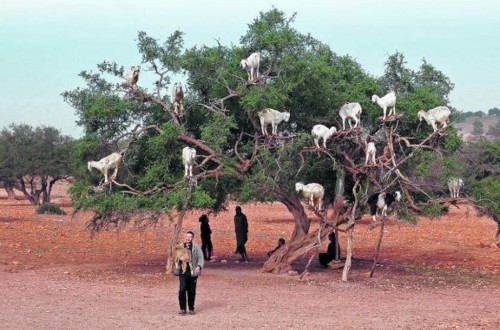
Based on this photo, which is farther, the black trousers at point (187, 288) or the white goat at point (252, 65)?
the white goat at point (252, 65)

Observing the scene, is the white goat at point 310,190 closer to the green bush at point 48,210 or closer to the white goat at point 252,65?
the white goat at point 252,65

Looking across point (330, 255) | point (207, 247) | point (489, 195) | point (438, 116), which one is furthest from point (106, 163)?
point (489, 195)

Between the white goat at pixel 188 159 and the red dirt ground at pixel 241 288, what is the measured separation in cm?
263

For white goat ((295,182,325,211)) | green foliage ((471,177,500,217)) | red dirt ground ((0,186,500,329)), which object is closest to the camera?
red dirt ground ((0,186,500,329))

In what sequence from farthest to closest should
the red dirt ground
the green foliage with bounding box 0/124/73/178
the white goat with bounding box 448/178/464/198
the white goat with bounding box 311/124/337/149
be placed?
the green foliage with bounding box 0/124/73/178, the white goat with bounding box 448/178/464/198, the white goat with bounding box 311/124/337/149, the red dirt ground

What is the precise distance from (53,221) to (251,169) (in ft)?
76.4

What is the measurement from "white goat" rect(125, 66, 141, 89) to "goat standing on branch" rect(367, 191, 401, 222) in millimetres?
6404

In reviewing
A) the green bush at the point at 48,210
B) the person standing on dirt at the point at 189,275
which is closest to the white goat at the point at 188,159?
the person standing on dirt at the point at 189,275

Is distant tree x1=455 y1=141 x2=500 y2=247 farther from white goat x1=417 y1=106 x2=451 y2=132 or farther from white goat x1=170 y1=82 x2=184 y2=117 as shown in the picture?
white goat x1=170 y1=82 x2=184 y2=117

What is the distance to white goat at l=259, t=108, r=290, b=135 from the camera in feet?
66.1

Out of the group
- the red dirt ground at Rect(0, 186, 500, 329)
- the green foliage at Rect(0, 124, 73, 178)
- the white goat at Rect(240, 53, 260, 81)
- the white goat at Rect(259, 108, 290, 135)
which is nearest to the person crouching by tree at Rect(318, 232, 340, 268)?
the red dirt ground at Rect(0, 186, 500, 329)

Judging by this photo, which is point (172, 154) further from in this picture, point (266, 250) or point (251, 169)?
point (266, 250)

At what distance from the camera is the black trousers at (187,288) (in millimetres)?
15469

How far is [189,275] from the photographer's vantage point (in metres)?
15.5
